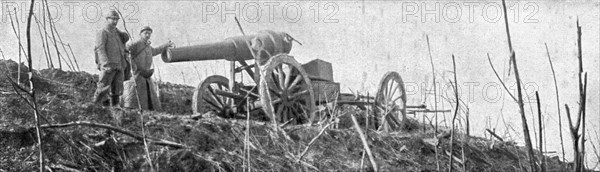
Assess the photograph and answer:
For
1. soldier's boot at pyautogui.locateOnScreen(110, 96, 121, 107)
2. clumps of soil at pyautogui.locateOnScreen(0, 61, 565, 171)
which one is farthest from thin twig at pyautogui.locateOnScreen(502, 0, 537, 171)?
soldier's boot at pyautogui.locateOnScreen(110, 96, 121, 107)

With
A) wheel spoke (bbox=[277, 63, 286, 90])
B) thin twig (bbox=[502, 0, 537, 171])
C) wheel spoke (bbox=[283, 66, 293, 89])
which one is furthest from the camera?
wheel spoke (bbox=[283, 66, 293, 89])

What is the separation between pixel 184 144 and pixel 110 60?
7.90 ft

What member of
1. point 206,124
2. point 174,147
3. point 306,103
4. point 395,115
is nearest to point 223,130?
point 206,124

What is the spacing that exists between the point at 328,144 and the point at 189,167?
2.12m

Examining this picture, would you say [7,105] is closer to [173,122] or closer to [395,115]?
[173,122]

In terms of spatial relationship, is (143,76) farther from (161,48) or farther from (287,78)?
(287,78)

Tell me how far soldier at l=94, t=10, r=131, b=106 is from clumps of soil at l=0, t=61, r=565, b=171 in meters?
0.85

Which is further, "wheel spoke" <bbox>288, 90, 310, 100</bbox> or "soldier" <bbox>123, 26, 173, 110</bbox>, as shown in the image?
"wheel spoke" <bbox>288, 90, 310, 100</bbox>

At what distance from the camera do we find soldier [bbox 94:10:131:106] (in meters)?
8.52

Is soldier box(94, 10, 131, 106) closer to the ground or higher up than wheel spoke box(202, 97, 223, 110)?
higher up

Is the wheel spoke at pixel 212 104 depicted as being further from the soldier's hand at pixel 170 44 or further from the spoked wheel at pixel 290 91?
the soldier's hand at pixel 170 44

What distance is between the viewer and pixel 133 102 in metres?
9.16

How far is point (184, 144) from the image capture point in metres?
6.62

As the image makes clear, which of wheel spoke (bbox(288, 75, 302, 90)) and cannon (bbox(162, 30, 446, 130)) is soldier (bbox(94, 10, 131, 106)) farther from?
wheel spoke (bbox(288, 75, 302, 90))
